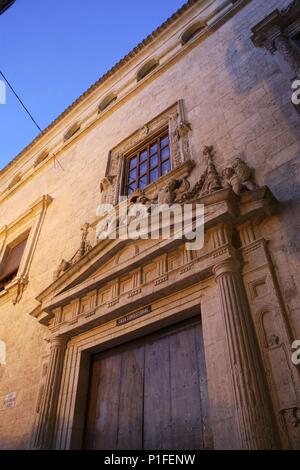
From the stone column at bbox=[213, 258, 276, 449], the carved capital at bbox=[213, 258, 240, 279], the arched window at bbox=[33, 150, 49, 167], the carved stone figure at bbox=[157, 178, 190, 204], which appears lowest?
the stone column at bbox=[213, 258, 276, 449]

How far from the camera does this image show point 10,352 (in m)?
5.77

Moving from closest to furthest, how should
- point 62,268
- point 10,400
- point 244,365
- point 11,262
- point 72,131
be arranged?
point 244,365 → point 10,400 → point 62,268 → point 11,262 → point 72,131

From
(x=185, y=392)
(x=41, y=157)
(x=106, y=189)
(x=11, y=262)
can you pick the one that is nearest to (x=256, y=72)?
(x=106, y=189)

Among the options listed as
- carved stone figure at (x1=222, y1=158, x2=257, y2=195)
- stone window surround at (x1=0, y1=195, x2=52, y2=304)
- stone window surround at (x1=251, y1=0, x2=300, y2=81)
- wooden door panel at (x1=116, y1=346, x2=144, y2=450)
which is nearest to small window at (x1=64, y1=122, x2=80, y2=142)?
stone window surround at (x1=0, y1=195, x2=52, y2=304)

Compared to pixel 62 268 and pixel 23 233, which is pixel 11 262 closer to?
pixel 23 233

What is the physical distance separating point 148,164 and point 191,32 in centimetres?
458

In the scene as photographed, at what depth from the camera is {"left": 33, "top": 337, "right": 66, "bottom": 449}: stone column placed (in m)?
4.03

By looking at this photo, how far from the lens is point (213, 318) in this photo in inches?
136

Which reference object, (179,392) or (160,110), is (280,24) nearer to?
(160,110)

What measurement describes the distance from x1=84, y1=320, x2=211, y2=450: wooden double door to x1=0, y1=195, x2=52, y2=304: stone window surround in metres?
3.03

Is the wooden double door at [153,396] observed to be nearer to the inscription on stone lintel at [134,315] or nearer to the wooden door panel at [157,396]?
the wooden door panel at [157,396]

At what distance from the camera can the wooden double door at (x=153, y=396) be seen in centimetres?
329

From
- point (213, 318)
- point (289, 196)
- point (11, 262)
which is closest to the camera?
point (213, 318)

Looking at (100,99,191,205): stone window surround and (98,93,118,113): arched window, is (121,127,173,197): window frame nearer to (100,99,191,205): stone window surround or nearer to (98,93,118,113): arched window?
(100,99,191,205): stone window surround
